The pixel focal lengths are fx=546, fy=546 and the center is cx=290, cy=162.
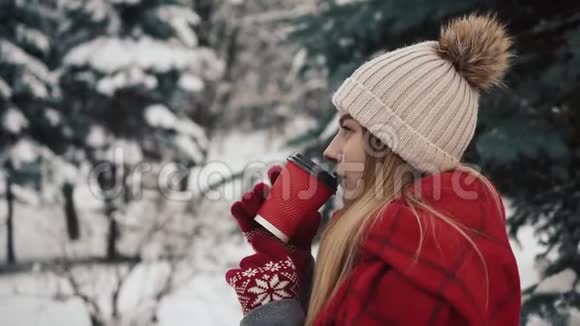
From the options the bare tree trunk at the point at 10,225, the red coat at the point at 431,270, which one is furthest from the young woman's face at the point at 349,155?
the bare tree trunk at the point at 10,225

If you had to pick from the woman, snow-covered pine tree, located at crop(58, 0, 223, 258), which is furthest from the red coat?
snow-covered pine tree, located at crop(58, 0, 223, 258)

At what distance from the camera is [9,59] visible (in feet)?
18.6

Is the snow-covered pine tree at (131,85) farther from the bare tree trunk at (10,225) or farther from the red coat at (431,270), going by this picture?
the red coat at (431,270)

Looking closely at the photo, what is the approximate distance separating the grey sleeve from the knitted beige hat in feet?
1.41

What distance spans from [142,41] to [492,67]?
5.28m

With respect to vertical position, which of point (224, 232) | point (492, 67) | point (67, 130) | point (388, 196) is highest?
point (492, 67)

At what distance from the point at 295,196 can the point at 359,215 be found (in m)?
0.18

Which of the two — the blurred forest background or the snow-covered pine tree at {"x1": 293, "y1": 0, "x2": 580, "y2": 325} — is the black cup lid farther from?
the blurred forest background

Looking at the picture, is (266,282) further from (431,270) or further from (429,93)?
(429,93)

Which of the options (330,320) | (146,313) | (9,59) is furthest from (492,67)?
(9,59)

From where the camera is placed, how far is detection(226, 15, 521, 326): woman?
1.03 meters

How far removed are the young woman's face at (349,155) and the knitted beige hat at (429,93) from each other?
0.12 ft

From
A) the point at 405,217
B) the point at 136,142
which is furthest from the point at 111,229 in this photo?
the point at 405,217

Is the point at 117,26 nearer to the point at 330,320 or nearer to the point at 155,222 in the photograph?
the point at 155,222
